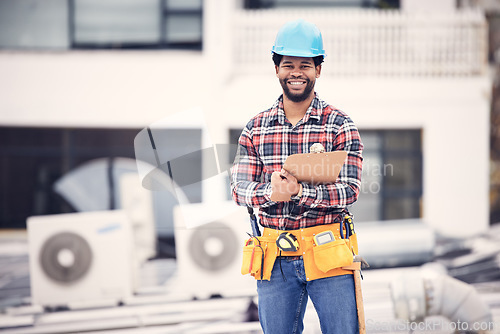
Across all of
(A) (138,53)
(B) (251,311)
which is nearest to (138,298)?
(B) (251,311)

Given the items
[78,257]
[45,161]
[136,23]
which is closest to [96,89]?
[136,23]

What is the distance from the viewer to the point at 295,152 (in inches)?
82.1

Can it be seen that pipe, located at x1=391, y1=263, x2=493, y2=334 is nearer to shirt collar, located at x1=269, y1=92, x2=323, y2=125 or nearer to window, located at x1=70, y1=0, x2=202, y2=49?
shirt collar, located at x1=269, y1=92, x2=323, y2=125

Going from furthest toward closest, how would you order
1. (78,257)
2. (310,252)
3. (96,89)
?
(96,89) → (78,257) → (310,252)

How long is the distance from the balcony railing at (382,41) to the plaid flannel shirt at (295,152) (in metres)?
4.78

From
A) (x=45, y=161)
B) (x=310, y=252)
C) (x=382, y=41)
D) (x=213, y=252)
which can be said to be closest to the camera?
(x=310, y=252)

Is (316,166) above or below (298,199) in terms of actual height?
above

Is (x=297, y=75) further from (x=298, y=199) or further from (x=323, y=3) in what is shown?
(x=323, y=3)

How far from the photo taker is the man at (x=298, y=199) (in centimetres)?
200

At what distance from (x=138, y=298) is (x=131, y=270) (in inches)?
16.5

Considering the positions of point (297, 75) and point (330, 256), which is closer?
point (330, 256)

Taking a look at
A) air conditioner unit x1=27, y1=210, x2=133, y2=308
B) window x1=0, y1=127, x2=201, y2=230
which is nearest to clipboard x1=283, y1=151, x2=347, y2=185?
air conditioner unit x1=27, y1=210, x2=133, y2=308

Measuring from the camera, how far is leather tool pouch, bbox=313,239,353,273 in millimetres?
1967

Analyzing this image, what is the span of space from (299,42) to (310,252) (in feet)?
2.95
